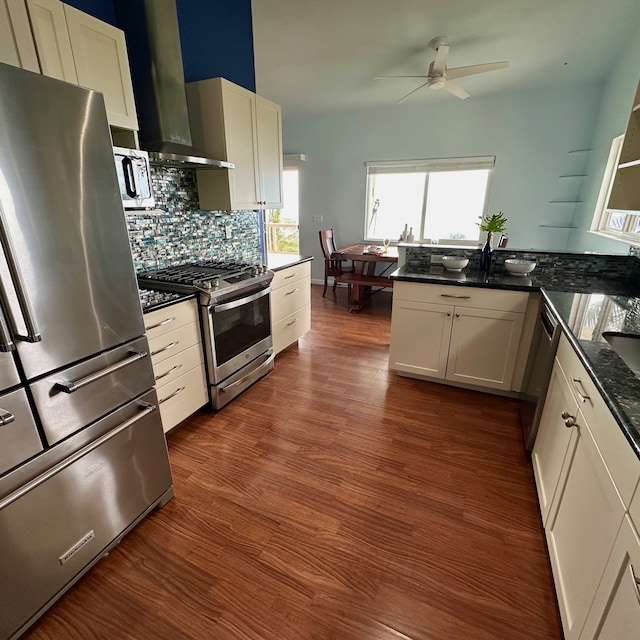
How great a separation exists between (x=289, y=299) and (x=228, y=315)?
0.89 meters

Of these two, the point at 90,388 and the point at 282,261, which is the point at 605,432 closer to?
the point at 90,388

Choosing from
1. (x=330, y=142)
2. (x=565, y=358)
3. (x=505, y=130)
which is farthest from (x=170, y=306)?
(x=505, y=130)

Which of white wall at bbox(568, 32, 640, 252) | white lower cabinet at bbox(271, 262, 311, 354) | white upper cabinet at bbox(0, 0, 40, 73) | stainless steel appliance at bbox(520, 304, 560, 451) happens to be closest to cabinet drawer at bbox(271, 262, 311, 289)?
white lower cabinet at bbox(271, 262, 311, 354)

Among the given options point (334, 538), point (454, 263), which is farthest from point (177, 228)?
point (334, 538)

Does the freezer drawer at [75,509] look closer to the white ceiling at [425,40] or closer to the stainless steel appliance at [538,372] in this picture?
the stainless steel appliance at [538,372]

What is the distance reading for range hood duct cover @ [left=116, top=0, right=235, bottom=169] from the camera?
1926 mm

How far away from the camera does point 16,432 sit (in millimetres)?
1014

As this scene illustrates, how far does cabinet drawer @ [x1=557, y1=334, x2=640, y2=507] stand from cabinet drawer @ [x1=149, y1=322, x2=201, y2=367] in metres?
1.85

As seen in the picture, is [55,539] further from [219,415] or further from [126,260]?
[219,415]

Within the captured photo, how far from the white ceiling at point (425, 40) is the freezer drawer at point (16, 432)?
9.81ft

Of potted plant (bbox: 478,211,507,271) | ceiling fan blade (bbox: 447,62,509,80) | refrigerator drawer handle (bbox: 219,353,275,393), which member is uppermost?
ceiling fan blade (bbox: 447,62,509,80)

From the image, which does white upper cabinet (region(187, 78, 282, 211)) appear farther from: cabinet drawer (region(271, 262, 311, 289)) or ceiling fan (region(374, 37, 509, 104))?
ceiling fan (region(374, 37, 509, 104))

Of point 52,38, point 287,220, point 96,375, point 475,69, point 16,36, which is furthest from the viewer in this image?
point 287,220

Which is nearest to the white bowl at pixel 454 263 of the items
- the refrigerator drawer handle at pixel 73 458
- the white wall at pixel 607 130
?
the white wall at pixel 607 130
